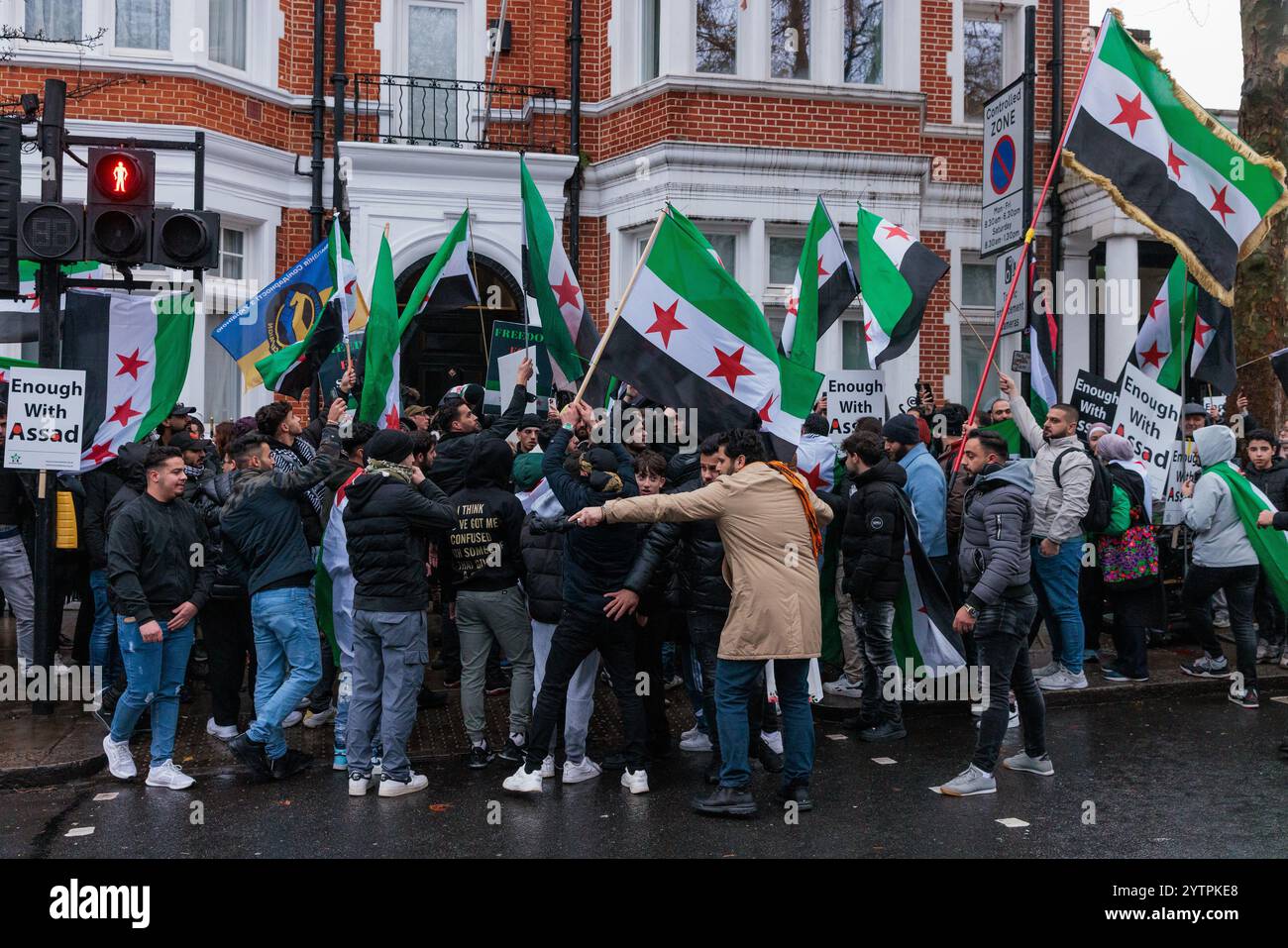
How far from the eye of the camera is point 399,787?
7020 mm

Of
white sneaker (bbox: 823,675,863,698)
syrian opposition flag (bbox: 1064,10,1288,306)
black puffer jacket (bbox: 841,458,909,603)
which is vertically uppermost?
syrian opposition flag (bbox: 1064,10,1288,306)

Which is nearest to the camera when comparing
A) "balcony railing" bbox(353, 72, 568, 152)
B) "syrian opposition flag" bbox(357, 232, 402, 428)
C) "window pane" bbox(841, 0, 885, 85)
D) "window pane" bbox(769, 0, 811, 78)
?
"syrian opposition flag" bbox(357, 232, 402, 428)

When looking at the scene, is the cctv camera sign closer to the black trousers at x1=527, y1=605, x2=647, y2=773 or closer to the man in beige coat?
the black trousers at x1=527, y1=605, x2=647, y2=773

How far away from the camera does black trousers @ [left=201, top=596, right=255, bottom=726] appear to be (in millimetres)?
7984

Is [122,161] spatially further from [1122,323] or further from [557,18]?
[1122,323]

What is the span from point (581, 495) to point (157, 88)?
9194 millimetres

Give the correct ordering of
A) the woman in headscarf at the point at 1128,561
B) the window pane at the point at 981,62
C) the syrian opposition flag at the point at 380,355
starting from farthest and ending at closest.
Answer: the window pane at the point at 981,62 → the woman in headscarf at the point at 1128,561 → the syrian opposition flag at the point at 380,355

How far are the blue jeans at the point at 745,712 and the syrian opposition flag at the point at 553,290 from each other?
2784mm

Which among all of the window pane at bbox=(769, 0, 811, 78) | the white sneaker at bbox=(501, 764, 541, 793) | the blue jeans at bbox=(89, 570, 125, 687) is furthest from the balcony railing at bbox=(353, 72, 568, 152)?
the white sneaker at bbox=(501, 764, 541, 793)

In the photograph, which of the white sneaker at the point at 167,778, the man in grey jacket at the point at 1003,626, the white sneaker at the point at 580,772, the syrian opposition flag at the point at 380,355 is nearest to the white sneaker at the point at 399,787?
the white sneaker at the point at 580,772

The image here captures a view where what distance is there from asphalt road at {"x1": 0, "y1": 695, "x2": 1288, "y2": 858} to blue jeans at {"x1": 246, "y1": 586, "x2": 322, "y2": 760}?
0.34m

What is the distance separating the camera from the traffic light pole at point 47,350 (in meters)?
8.57

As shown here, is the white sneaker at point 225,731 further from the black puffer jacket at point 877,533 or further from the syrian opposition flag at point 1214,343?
the syrian opposition flag at point 1214,343
